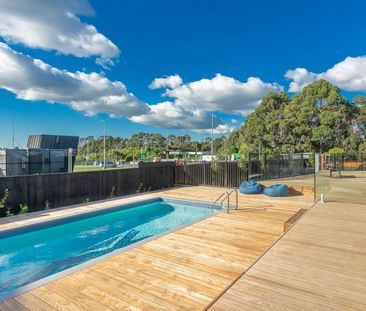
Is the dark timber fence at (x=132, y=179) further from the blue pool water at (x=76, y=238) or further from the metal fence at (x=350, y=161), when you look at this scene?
the metal fence at (x=350, y=161)

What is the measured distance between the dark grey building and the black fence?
16.1m

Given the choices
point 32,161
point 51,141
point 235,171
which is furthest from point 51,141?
point 235,171

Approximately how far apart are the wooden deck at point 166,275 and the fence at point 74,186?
4601mm

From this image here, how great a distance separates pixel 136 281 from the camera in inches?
107

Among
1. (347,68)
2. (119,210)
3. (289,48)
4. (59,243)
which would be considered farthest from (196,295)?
(347,68)

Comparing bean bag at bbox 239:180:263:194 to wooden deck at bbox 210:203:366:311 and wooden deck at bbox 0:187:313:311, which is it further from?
wooden deck at bbox 210:203:366:311

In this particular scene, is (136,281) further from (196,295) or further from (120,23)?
(120,23)

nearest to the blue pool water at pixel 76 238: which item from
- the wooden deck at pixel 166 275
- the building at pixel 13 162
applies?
the wooden deck at pixel 166 275

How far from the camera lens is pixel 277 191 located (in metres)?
8.48

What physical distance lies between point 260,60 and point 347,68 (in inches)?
506

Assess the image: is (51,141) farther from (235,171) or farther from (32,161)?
(235,171)

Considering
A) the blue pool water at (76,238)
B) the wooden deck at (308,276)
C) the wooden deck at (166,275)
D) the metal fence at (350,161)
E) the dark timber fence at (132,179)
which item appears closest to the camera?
the wooden deck at (308,276)

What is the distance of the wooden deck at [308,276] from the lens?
2.10 metres

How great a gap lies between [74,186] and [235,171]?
6.87m
